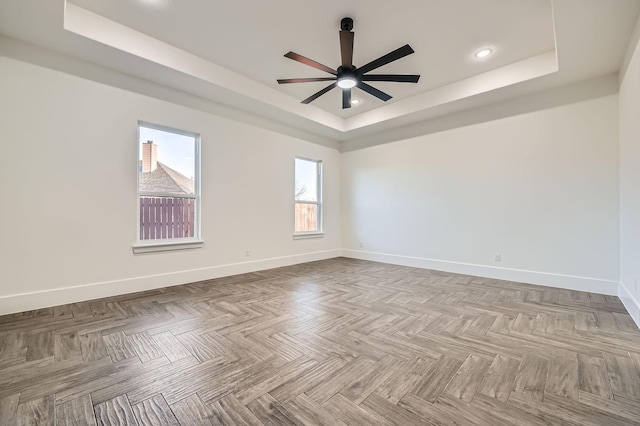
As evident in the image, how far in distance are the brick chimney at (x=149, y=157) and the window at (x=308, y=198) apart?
260cm

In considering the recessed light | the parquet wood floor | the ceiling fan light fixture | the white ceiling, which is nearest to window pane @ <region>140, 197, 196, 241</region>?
the parquet wood floor

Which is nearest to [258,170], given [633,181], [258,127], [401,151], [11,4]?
[258,127]

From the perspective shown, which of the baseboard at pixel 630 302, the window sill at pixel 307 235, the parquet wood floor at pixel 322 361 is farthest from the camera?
the window sill at pixel 307 235

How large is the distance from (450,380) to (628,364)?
1.27 m

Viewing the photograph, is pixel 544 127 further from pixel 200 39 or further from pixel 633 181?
pixel 200 39

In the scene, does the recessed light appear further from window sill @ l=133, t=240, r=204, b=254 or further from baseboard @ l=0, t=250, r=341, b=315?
window sill @ l=133, t=240, r=204, b=254

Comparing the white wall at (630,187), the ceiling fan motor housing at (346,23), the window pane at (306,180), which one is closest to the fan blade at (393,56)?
the ceiling fan motor housing at (346,23)

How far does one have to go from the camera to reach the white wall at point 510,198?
3576 millimetres

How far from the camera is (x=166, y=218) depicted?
400cm

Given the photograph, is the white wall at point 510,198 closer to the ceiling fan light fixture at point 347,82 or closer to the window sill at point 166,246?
the ceiling fan light fixture at point 347,82

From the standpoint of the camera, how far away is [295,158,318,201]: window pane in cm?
586

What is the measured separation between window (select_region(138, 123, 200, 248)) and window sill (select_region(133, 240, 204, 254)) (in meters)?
0.01

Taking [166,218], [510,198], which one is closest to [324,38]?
[166,218]

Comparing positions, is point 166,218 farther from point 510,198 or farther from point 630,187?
point 630,187
